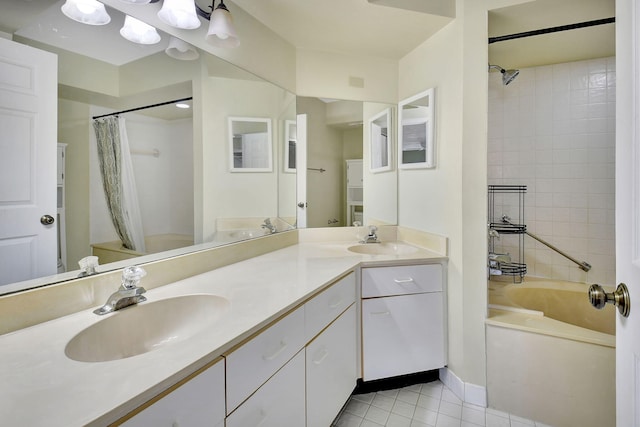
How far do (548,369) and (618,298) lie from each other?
1.08 meters

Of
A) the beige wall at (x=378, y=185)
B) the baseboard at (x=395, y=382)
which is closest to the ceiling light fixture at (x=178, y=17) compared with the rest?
the beige wall at (x=378, y=185)

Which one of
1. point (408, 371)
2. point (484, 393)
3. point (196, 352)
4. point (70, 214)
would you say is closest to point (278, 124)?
point (70, 214)

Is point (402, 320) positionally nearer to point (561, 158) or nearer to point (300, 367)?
point (300, 367)

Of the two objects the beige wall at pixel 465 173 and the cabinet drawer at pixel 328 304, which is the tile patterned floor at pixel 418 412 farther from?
the cabinet drawer at pixel 328 304

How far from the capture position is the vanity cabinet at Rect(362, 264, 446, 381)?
167 cm

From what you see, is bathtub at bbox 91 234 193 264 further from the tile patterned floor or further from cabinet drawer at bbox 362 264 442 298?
the tile patterned floor

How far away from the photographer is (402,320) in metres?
1.73

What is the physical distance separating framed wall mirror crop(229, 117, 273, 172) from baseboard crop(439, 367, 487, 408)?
170 cm

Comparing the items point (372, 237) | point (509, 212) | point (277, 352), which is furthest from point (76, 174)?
point (509, 212)

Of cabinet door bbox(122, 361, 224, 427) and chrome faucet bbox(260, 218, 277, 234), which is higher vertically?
chrome faucet bbox(260, 218, 277, 234)

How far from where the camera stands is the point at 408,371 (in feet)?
5.72

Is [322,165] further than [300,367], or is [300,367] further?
[322,165]

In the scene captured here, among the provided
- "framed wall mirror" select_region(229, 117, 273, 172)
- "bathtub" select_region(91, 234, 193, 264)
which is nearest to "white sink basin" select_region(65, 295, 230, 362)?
"bathtub" select_region(91, 234, 193, 264)

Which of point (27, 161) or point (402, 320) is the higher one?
point (27, 161)
